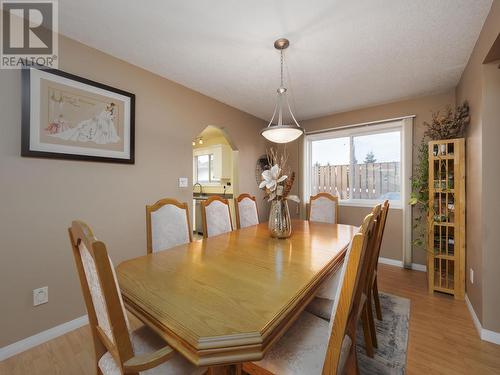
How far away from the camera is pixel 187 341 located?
0.67 metres

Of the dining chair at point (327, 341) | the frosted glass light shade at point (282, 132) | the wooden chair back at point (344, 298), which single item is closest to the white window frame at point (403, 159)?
the frosted glass light shade at point (282, 132)

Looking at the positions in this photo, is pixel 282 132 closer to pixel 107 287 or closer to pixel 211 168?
pixel 107 287

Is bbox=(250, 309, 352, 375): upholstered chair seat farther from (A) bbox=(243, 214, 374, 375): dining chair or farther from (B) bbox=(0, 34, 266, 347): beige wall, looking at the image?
(B) bbox=(0, 34, 266, 347): beige wall

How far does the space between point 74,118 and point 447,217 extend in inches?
152

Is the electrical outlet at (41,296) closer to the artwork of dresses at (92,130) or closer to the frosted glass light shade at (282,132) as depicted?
the artwork of dresses at (92,130)

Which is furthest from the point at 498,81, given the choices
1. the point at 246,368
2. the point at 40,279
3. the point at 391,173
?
the point at 40,279

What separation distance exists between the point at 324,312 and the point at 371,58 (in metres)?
2.33

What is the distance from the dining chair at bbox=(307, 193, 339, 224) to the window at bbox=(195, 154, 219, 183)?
318 centimetres

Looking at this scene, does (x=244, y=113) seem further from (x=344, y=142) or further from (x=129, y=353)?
(x=129, y=353)

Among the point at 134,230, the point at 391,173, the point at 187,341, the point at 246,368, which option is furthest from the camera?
the point at 391,173

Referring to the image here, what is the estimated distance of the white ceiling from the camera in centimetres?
156

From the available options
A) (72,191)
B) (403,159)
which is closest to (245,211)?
(72,191)

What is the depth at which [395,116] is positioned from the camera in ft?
10.7

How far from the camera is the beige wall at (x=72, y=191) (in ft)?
5.30
